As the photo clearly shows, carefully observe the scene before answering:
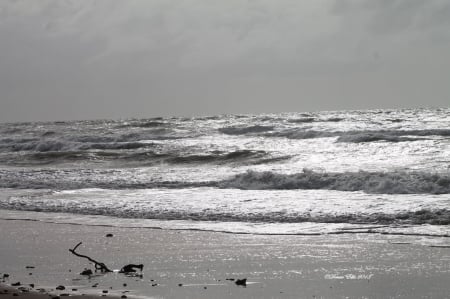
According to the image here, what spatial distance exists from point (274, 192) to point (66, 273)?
8.07m

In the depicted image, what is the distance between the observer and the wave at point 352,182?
13.3 m

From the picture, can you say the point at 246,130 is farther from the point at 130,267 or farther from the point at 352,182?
the point at 130,267

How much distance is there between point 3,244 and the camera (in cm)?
873

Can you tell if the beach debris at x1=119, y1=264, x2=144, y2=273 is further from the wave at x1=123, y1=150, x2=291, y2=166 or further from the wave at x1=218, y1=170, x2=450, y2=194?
the wave at x1=123, y1=150, x2=291, y2=166

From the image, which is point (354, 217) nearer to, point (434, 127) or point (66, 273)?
point (66, 273)

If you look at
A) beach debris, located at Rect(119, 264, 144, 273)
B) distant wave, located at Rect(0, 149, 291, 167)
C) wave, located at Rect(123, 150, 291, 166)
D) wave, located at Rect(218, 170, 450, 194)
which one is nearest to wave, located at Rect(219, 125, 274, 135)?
distant wave, located at Rect(0, 149, 291, 167)

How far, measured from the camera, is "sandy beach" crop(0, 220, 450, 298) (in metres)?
5.92

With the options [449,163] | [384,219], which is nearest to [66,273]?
[384,219]

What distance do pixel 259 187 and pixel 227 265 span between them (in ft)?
27.9

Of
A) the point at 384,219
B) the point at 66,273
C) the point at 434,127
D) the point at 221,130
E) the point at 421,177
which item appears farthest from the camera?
the point at 221,130

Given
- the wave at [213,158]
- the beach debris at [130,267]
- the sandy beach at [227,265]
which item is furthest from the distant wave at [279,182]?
the beach debris at [130,267]

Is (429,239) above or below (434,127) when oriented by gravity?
below

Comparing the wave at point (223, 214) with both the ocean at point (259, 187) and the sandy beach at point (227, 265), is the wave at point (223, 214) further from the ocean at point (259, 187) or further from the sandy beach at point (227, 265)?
the sandy beach at point (227, 265)

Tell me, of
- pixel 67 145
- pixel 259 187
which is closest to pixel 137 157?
pixel 67 145
